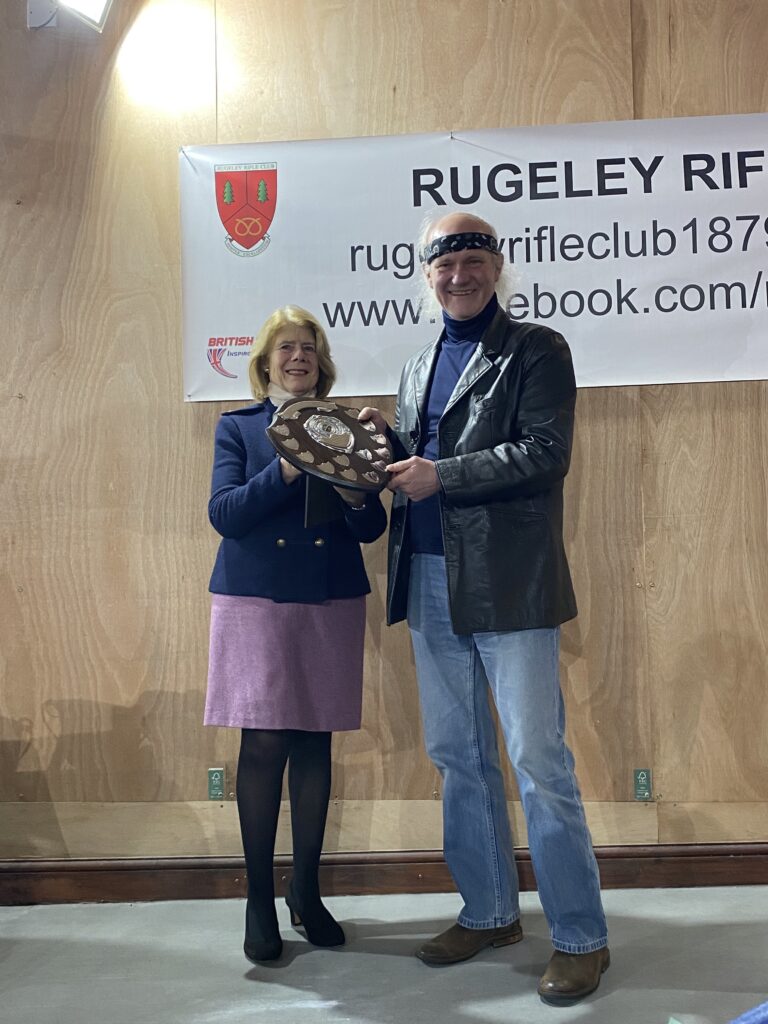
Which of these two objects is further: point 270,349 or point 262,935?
point 270,349

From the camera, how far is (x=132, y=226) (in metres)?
2.98

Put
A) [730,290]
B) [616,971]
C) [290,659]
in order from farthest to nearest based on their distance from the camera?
[730,290]
[290,659]
[616,971]

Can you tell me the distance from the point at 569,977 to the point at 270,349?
1580 mm

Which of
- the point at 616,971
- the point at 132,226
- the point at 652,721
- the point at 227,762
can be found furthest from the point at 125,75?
the point at 616,971

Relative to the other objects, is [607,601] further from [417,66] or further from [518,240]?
[417,66]

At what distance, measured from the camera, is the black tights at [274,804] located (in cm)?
Answer: 231

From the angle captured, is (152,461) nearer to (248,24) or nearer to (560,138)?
(248,24)

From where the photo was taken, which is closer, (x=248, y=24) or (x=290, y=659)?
(x=290, y=659)

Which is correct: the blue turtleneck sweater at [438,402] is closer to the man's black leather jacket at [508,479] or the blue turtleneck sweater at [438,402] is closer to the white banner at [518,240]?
the man's black leather jacket at [508,479]

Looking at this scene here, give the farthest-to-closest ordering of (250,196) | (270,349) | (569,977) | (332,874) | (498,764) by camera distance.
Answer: (250,196) < (332,874) < (270,349) < (498,764) < (569,977)

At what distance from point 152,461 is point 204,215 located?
0.75 metres

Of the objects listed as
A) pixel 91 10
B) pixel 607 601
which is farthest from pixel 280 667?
pixel 91 10

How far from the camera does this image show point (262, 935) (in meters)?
2.28

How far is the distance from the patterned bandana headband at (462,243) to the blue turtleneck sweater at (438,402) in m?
0.13
